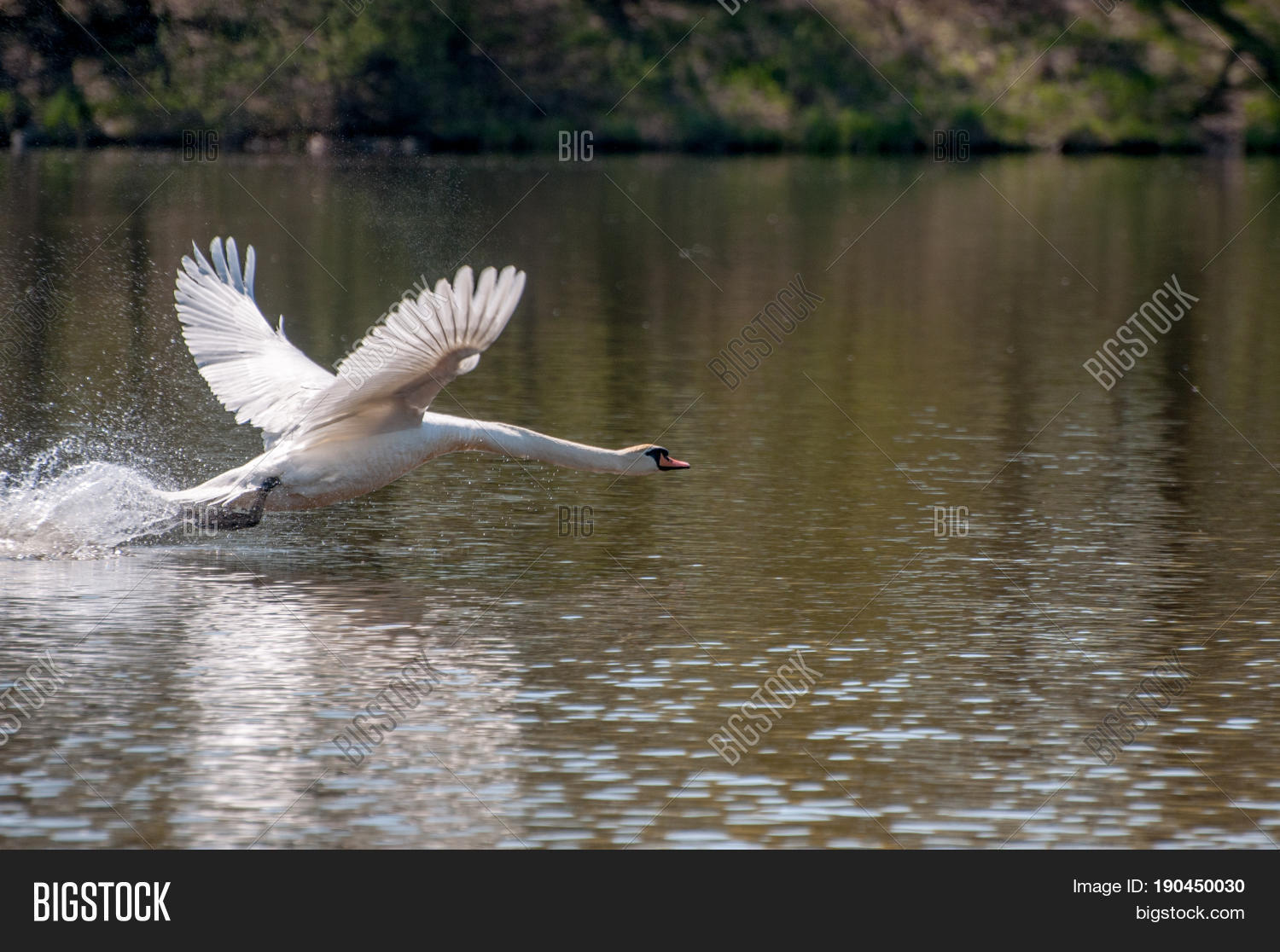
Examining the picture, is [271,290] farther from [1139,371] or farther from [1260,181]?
[1260,181]

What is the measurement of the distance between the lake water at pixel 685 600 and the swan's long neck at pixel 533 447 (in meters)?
0.72

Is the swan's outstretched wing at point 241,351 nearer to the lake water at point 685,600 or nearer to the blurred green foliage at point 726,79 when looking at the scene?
the lake water at point 685,600

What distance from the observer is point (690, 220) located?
1759 inches

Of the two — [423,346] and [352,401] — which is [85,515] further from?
[423,346]

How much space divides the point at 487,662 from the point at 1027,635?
310cm

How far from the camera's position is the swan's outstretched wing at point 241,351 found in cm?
1398

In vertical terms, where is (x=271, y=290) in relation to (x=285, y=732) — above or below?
above

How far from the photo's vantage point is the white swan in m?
11.5

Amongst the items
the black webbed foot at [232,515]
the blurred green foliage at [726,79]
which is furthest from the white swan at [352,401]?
the blurred green foliage at [726,79]

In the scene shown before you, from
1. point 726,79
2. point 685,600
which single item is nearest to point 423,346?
point 685,600

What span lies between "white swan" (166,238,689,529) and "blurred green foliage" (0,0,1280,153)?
47291 mm

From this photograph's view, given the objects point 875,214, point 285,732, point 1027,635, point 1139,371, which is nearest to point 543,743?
point 285,732

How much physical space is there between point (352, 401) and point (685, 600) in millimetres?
2364
